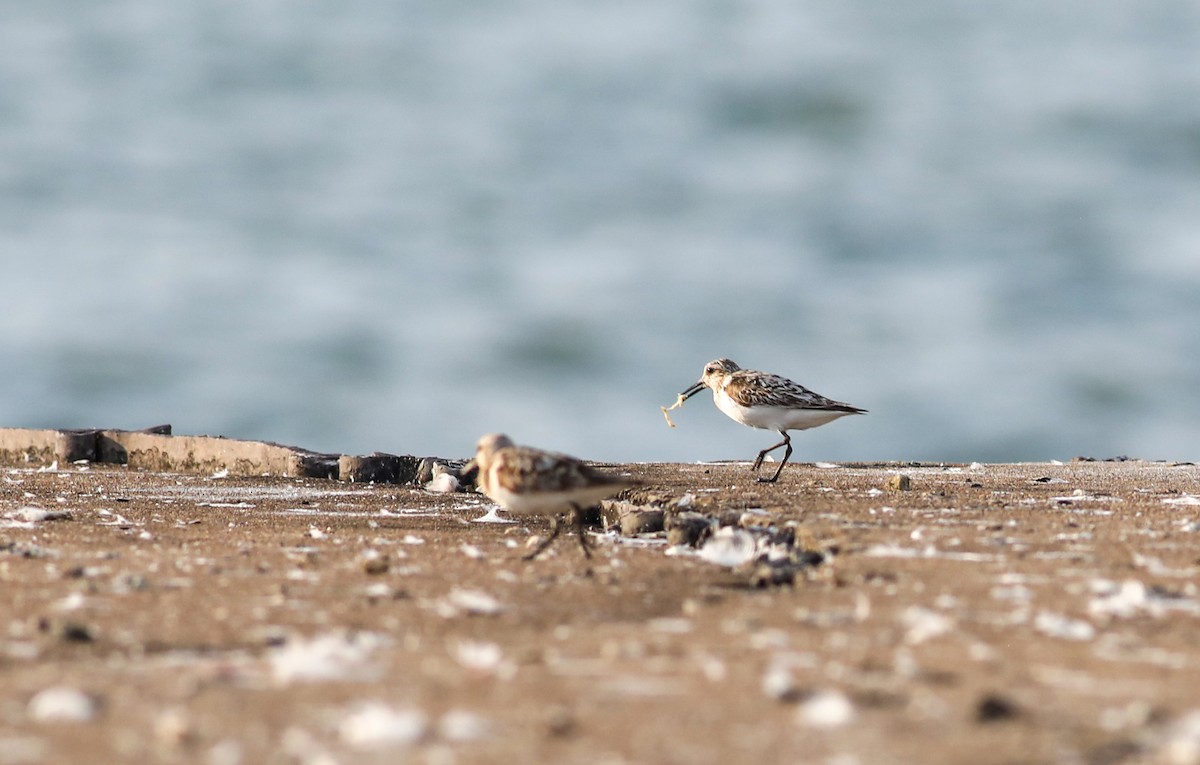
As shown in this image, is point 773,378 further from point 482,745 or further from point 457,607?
point 482,745

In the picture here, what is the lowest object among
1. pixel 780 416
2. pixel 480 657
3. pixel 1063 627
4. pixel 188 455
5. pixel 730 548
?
pixel 480 657

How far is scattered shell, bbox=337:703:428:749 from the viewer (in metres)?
2.65

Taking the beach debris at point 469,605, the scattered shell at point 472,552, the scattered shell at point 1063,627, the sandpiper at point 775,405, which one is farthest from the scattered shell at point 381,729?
the sandpiper at point 775,405

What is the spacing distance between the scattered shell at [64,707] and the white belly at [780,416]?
26.1 feet

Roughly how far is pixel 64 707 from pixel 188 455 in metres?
9.54

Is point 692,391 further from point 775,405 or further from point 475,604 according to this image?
point 475,604

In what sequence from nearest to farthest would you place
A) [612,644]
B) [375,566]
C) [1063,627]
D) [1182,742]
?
[1182,742] < [612,644] < [1063,627] < [375,566]

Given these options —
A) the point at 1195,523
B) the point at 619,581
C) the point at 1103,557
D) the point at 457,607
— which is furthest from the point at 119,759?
the point at 1195,523

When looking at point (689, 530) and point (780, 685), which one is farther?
point (689, 530)

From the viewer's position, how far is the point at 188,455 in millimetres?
12047

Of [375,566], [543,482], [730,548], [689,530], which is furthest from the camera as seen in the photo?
[689,530]

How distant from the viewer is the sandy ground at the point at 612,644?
2.68 m

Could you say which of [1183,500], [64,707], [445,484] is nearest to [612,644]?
[64,707]

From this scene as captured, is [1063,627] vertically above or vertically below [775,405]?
below
